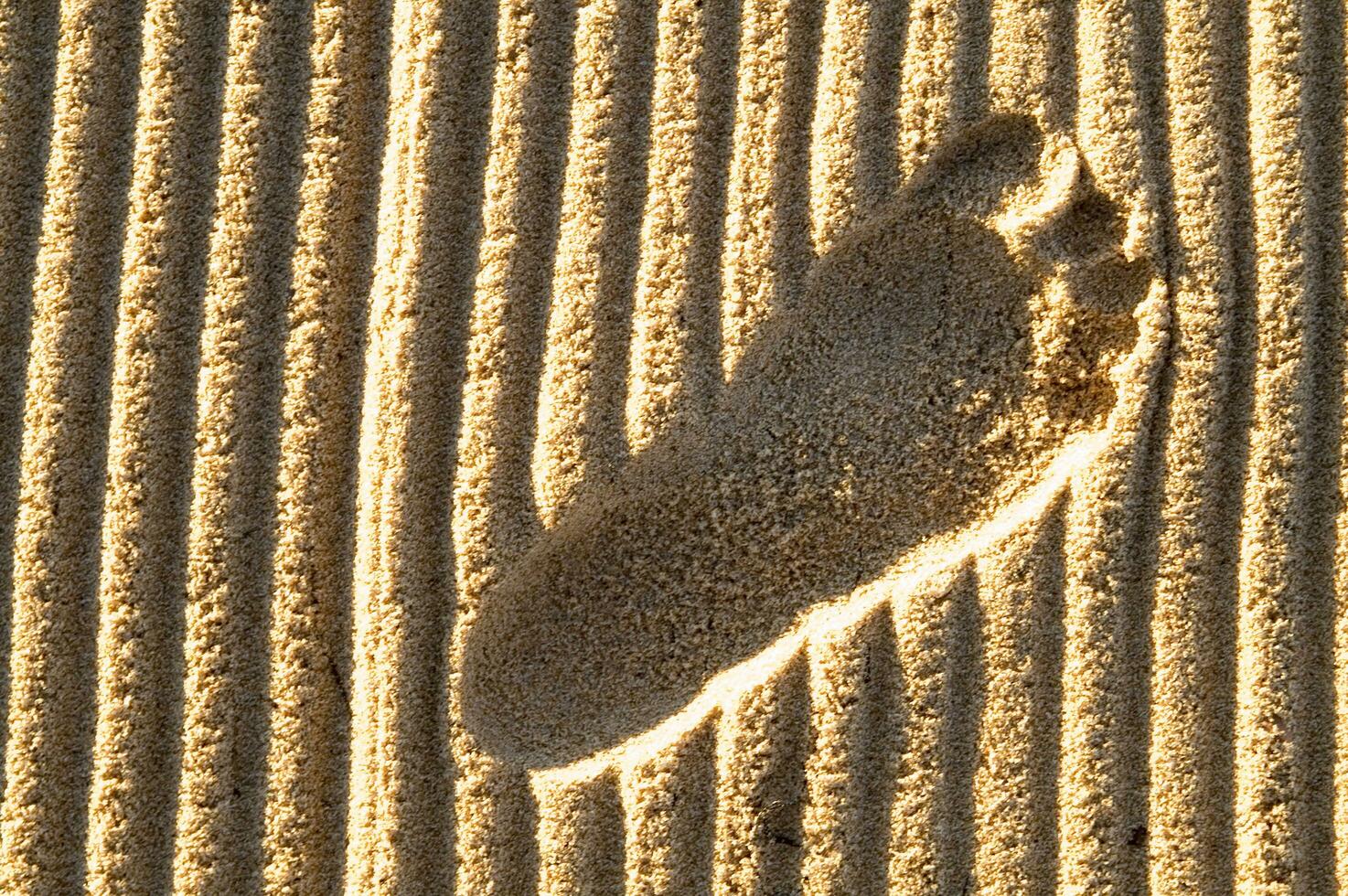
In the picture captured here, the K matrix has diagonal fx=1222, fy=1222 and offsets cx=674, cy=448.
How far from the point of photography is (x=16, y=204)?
0.92m

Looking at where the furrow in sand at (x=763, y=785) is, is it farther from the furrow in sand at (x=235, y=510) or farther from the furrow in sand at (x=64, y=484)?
the furrow in sand at (x=64, y=484)

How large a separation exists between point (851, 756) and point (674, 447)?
0.83 ft

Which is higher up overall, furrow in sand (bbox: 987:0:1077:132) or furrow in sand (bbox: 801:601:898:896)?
furrow in sand (bbox: 987:0:1077:132)

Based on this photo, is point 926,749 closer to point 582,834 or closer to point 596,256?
point 582,834

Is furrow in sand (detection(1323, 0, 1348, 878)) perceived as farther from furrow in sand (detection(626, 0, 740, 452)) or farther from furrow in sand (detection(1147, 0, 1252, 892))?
furrow in sand (detection(626, 0, 740, 452))

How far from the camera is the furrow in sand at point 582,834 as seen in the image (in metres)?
0.87

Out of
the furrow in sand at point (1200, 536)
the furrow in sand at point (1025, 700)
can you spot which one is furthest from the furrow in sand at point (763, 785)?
the furrow in sand at point (1200, 536)

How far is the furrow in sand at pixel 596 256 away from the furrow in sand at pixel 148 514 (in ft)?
0.89

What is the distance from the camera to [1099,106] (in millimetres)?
868

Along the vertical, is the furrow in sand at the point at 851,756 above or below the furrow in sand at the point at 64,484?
below

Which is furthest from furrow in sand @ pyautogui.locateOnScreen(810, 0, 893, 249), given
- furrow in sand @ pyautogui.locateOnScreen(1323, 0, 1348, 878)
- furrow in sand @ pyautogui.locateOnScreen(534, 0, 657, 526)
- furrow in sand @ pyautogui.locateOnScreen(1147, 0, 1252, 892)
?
furrow in sand @ pyautogui.locateOnScreen(1323, 0, 1348, 878)

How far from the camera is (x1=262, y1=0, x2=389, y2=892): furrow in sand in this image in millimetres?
893

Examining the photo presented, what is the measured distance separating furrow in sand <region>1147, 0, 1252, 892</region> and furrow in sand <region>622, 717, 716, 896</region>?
0.31 metres

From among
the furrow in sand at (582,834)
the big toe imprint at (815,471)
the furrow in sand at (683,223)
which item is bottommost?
the furrow in sand at (582,834)
